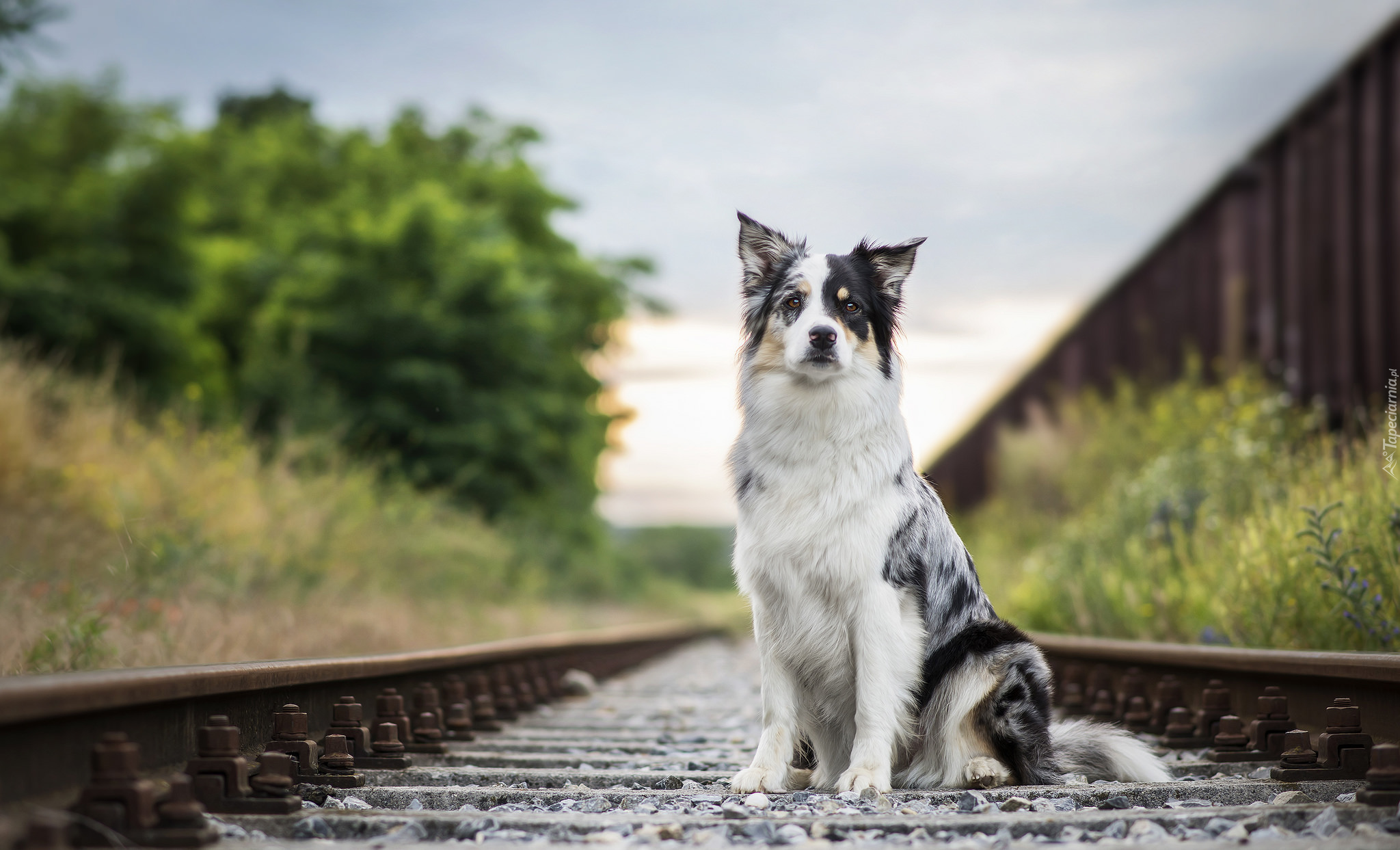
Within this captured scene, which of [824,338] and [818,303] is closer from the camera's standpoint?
[824,338]

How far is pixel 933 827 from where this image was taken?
269cm

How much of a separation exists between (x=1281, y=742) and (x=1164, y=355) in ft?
39.4

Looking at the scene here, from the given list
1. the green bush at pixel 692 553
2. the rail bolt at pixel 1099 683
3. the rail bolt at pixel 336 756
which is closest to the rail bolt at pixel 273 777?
the rail bolt at pixel 336 756

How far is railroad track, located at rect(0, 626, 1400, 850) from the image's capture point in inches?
92.7

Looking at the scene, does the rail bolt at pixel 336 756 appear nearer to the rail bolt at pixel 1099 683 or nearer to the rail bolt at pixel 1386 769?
the rail bolt at pixel 1386 769

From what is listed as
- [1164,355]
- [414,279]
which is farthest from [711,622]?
[1164,355]

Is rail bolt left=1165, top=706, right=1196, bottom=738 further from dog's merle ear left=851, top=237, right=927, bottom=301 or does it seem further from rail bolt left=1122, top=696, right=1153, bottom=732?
dog's merle ear left=851, top=237, right=927, bottom=301

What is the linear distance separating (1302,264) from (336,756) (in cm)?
1055

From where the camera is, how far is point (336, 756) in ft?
11.1

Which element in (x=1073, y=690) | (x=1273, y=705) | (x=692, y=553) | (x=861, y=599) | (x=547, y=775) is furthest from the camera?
(x=692, y=553)

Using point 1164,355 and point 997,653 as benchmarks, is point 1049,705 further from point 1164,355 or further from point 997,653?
point 1164,355

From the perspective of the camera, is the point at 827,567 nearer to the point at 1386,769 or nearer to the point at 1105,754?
the point at 1105,754

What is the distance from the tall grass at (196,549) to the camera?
4973 mm

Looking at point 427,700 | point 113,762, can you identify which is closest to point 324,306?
point 427,700
